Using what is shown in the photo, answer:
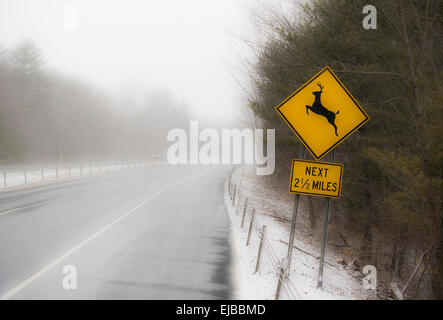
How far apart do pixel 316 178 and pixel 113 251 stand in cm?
508

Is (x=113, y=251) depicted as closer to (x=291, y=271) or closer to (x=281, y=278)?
(x=291, y=271)

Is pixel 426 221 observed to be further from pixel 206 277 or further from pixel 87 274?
pixel 87 274

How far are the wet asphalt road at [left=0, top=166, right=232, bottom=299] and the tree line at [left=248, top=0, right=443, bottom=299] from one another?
13.3 ft

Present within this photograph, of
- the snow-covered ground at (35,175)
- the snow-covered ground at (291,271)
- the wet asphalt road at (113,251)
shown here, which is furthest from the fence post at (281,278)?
the snow-covered ground at (35,175)

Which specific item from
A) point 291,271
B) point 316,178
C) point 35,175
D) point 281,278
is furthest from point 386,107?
point 35,175

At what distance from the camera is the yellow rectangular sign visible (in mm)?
5879

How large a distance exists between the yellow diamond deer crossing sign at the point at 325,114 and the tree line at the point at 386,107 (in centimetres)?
180

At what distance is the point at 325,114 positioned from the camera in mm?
5895

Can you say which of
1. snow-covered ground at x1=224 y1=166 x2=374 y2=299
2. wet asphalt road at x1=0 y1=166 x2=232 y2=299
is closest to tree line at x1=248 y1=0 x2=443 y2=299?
snow-covered ground at x1=224 y1=166 x2=374 y2=299

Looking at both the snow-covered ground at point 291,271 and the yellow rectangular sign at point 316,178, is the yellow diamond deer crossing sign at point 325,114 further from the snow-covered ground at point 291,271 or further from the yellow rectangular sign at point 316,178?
the snow-covered ground at point 291,271

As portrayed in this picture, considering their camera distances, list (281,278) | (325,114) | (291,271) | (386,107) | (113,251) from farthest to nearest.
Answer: (386,107)
(113,251)
(291,271)
(325,114)
(281,278)

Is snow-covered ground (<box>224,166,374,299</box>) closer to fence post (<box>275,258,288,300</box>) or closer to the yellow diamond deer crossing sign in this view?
fence post (<box>275,258,288,300</box>)

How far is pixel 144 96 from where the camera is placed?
92.0m

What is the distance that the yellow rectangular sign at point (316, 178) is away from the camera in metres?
5.88
